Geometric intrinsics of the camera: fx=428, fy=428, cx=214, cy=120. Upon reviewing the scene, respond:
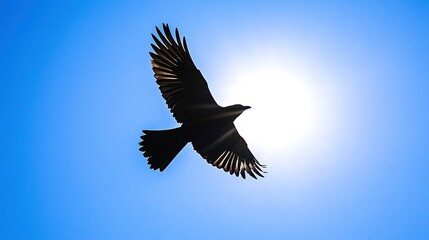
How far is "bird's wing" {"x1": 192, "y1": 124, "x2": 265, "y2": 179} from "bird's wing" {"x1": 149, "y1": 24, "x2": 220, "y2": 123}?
2.57 ft

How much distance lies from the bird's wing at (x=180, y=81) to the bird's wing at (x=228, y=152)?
2.57 feet

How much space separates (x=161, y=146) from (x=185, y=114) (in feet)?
2.77

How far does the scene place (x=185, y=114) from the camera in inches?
355

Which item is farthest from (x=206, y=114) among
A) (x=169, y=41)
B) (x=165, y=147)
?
(x=169, y=41)

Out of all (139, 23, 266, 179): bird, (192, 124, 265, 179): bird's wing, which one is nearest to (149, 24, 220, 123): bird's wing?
(139, 23, 266, 179): bird

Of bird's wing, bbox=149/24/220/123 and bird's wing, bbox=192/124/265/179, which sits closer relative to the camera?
bird's wing, bbox=149/24/220/123

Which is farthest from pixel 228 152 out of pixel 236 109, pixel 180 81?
pixel 180 81

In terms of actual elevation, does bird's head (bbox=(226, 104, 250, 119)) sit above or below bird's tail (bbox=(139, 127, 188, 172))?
above

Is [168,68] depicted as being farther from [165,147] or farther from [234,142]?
[234,142]

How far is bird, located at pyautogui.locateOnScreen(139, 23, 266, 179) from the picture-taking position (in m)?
8.62

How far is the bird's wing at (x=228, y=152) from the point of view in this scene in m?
9.59

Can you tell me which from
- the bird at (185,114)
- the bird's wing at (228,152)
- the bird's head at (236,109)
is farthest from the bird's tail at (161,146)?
the bird's head at (236,109)

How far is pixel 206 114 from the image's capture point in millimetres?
9125

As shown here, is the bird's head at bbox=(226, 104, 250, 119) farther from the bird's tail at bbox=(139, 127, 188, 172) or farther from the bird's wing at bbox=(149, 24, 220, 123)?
the bird's tail at bbox=(139, 127, 188, 172)
